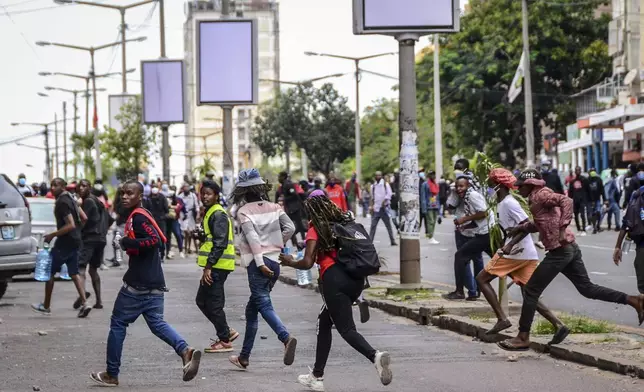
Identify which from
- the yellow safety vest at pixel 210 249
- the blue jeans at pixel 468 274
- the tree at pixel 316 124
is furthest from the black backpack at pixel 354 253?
the tree at pixel 316 124

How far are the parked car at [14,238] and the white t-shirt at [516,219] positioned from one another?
915cm

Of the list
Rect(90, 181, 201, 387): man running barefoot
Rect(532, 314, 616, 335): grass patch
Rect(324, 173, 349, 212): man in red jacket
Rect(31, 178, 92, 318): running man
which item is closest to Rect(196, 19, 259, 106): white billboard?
Rect(324, 173, 349, 212): man in red jacket

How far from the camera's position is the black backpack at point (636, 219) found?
12664 mm

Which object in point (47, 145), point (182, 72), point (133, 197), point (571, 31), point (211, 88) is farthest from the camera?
point (47, 145)

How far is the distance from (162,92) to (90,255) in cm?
2167

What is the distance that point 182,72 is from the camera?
Result: 1507 inches

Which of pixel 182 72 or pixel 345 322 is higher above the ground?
pixel 182 72

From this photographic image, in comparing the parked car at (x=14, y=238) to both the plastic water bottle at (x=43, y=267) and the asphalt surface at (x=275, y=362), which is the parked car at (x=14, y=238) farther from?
the asphalt surface at (x=275, y=362)

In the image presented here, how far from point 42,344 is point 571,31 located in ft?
169

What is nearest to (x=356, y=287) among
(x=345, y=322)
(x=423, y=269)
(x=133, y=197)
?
(x=345, y=322)

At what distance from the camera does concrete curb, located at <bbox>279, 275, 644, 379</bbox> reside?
10266 millimetres

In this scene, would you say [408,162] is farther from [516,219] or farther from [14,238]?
[14,238]

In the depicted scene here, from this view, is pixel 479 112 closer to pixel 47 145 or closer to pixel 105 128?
pixel 105 128

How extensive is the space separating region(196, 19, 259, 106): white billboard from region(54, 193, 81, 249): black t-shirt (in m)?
14.1
